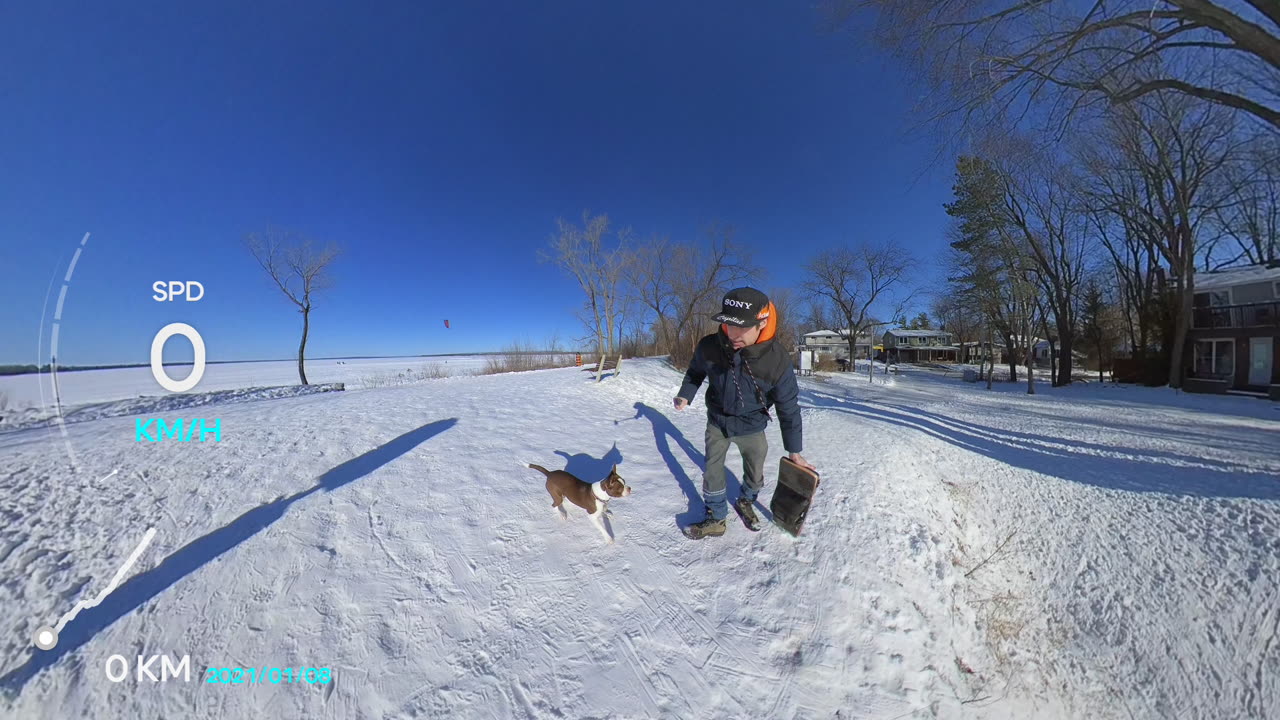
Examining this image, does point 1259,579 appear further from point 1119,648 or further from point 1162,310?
point 1162,310

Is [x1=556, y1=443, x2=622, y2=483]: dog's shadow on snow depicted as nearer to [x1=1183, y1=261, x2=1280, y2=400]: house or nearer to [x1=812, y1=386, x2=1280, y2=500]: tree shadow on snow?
[x1=812, y1=386, x2=1280, y2=500]: tree shadow on snow

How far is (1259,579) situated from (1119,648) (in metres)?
1.45

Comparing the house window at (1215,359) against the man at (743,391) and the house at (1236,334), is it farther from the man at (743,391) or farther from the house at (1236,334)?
the man at (743,391)

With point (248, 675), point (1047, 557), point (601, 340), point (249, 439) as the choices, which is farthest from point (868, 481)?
point (601, 340)

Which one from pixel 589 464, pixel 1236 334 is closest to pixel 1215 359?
pixel 1236 334

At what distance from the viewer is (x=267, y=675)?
2.12 m

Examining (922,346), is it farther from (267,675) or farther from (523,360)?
(267,675)

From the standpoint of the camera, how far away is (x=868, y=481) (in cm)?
452

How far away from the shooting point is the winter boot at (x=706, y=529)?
3375mm

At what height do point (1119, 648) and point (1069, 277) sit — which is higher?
point (1069, 277)

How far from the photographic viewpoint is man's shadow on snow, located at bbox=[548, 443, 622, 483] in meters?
4.69

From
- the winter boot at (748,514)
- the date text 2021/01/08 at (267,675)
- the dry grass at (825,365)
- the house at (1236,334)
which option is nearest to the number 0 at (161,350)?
the date text 2021/01/08 at (267,675)

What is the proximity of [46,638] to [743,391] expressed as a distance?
4.58 meters

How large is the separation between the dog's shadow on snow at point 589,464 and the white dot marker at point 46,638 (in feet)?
11.6
